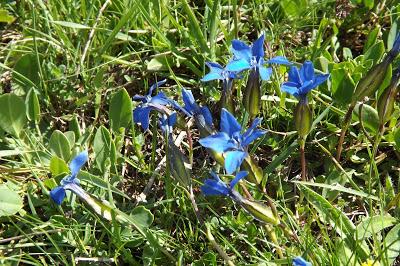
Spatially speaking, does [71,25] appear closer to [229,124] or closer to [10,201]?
[10,201]

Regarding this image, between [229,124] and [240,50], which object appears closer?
[229,124]

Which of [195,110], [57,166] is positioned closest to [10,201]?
[57,166]

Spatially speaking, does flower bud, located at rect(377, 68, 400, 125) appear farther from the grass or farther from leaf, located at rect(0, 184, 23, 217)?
leaf, located at rect(0, 184, 23, 217)

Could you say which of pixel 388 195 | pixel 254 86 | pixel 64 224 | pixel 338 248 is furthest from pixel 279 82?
pixel 64 224

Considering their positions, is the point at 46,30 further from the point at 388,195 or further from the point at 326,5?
the point at 388,195

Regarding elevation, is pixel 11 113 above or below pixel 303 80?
below

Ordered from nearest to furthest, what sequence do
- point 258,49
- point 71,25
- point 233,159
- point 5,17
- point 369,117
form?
point 233,159 < point 258,49 < point 369,117 < point 71,25 < point 5,17
